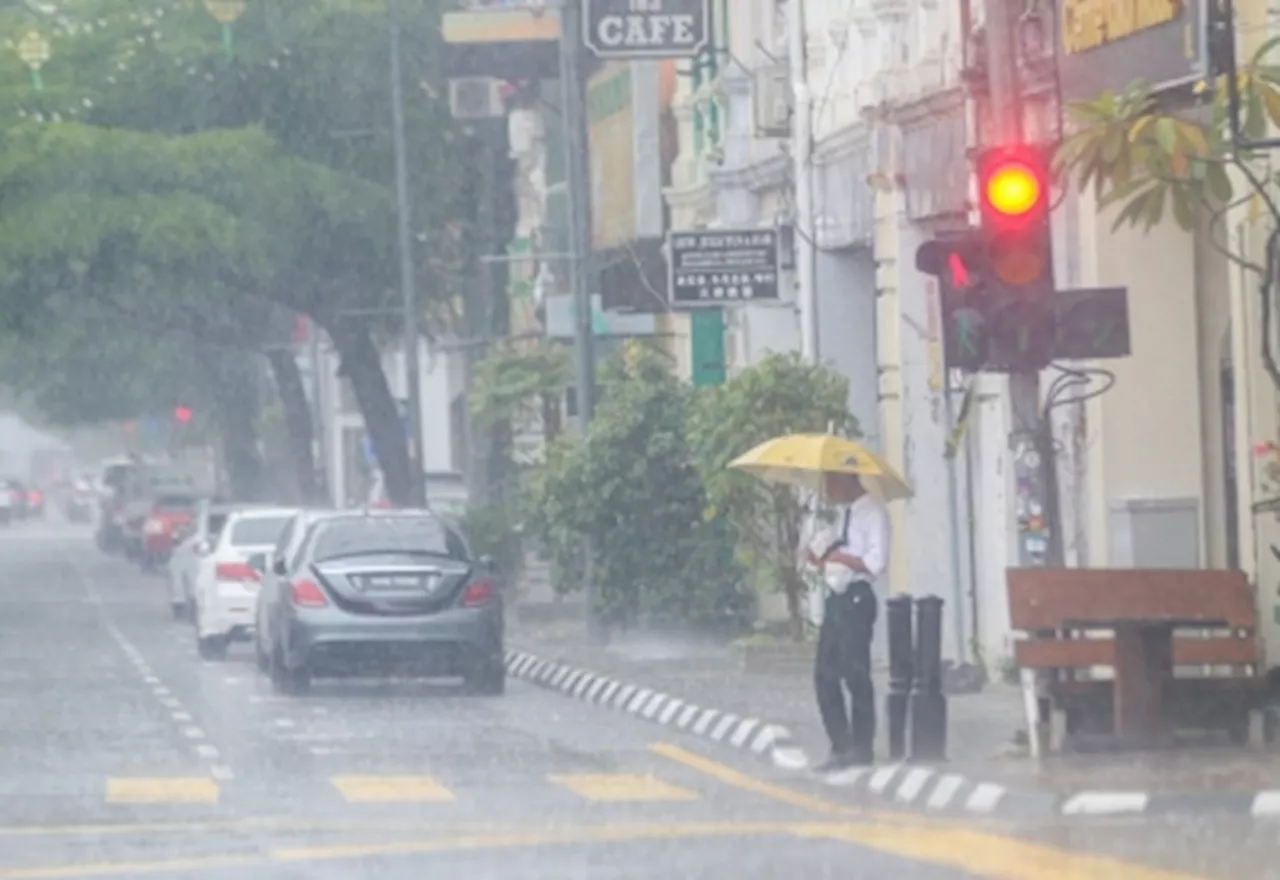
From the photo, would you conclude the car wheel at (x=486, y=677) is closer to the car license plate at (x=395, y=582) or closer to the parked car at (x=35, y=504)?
the car license plate at (x=395, y=582)

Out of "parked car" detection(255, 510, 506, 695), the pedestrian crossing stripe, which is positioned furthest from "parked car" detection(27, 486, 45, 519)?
the pedestrian crossing stripe

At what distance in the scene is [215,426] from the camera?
248ft

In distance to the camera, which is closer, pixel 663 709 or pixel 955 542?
pixel 663 709

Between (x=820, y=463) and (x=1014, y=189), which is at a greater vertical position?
(x=1014, y=189)

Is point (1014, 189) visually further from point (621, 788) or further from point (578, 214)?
point (578, 214)

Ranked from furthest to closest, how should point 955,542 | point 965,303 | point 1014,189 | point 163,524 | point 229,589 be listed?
point 163,524
point 229,589
point 955,542
point 965,303
point 1014,189

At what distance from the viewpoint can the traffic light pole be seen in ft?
53.3

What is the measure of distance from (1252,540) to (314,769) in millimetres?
5638

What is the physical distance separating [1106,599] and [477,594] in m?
10.2

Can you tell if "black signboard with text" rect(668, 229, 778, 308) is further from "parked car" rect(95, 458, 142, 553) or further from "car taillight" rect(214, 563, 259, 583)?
"parked car" rect(95, 458, 142, 553)

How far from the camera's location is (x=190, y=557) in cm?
4009

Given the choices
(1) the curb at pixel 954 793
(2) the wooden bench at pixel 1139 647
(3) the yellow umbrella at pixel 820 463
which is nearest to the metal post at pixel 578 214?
(1) the curb at pixel 954 793

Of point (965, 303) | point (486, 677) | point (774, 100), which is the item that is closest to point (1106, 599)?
point (965, 303)

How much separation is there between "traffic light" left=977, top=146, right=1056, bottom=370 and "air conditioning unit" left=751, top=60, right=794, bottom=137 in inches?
577
